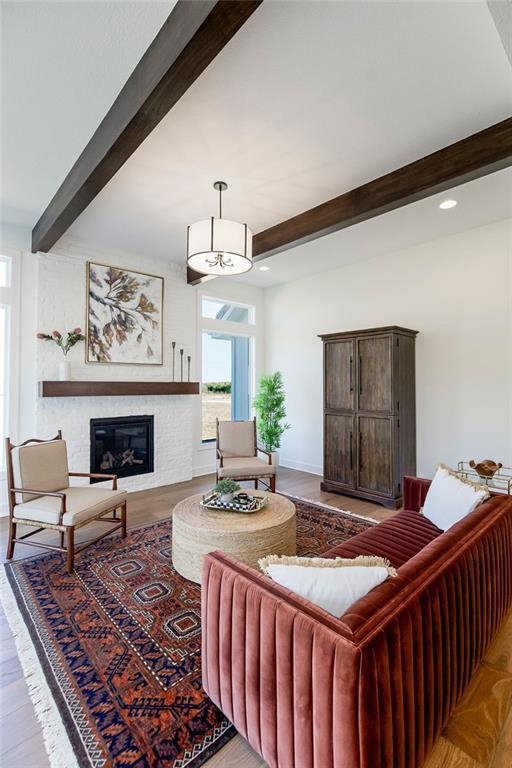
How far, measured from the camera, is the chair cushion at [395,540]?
6.83ft

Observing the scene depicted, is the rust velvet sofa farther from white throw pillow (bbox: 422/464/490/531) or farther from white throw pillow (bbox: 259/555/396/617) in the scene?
white throw pillow (bbox: 422/464/490/531)

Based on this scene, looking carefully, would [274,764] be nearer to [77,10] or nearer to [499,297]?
[77,10]

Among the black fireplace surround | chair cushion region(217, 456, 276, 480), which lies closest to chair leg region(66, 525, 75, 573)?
chair cushion region(217, 456, 276, 480)

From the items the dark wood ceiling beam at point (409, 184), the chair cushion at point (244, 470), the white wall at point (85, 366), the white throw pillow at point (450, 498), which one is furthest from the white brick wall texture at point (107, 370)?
the white throw pillow at point (450, 498)

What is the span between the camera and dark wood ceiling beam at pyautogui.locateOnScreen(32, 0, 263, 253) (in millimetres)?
1484

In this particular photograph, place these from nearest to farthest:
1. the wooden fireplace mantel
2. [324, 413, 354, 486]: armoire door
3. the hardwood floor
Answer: the hardwood floor
the wooden fireplace mantel
[324, 413, 354, 486]: armoire door

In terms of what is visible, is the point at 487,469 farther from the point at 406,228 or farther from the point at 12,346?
the point at 12,346

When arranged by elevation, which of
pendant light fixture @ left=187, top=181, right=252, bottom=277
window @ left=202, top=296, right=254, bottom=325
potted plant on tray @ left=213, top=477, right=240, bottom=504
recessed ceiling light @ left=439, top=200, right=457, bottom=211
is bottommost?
potted plant on tray @ left=213, top=477, right=240, bottom=504

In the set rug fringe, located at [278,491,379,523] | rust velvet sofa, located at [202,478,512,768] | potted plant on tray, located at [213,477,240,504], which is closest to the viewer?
rust velvet sofa, located at [202,478,512,768]

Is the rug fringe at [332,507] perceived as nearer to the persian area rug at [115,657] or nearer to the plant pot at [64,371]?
the persian area rug at [115,657]

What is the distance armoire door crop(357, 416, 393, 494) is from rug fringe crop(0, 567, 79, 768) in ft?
11.4

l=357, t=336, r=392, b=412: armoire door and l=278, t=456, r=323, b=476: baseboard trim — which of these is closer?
l=357, t=336, r=392, b=412: armoire door

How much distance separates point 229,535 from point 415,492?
1564 millimetres

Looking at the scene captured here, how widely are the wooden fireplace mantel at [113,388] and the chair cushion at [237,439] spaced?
83 centimetres
